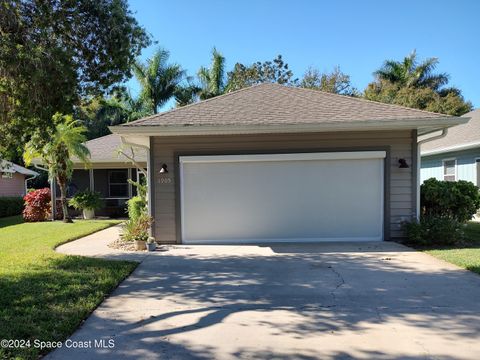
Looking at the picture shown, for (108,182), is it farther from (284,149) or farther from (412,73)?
(412,73)

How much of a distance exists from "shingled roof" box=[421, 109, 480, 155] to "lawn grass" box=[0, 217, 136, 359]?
12212 millimetres

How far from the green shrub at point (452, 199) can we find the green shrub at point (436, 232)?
57 cm

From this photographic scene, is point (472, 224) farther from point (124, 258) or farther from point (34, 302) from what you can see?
point (34, 302)

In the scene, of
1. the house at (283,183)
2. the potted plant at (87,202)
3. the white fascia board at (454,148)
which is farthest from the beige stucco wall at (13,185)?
the white fascia board at (454,148)

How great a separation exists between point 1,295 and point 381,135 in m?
8.34

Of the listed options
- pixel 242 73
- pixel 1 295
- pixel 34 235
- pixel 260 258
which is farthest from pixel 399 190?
pixel 242 73

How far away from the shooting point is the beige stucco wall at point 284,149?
973 centimetres

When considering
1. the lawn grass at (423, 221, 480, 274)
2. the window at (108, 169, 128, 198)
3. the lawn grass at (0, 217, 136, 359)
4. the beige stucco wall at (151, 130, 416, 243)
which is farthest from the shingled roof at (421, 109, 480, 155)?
the window at (108, 169, 128, 198)

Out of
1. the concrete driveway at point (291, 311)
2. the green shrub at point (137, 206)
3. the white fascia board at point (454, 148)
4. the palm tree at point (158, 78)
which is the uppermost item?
the palm tree at point (158, 78)

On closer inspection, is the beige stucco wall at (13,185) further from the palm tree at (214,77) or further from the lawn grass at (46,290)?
the lawn grass at (46,290)

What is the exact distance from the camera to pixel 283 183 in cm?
988

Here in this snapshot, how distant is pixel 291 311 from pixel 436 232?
5646mm

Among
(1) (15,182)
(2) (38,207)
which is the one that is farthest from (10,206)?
(1) (15,182)

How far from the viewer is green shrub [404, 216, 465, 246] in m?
9.05
